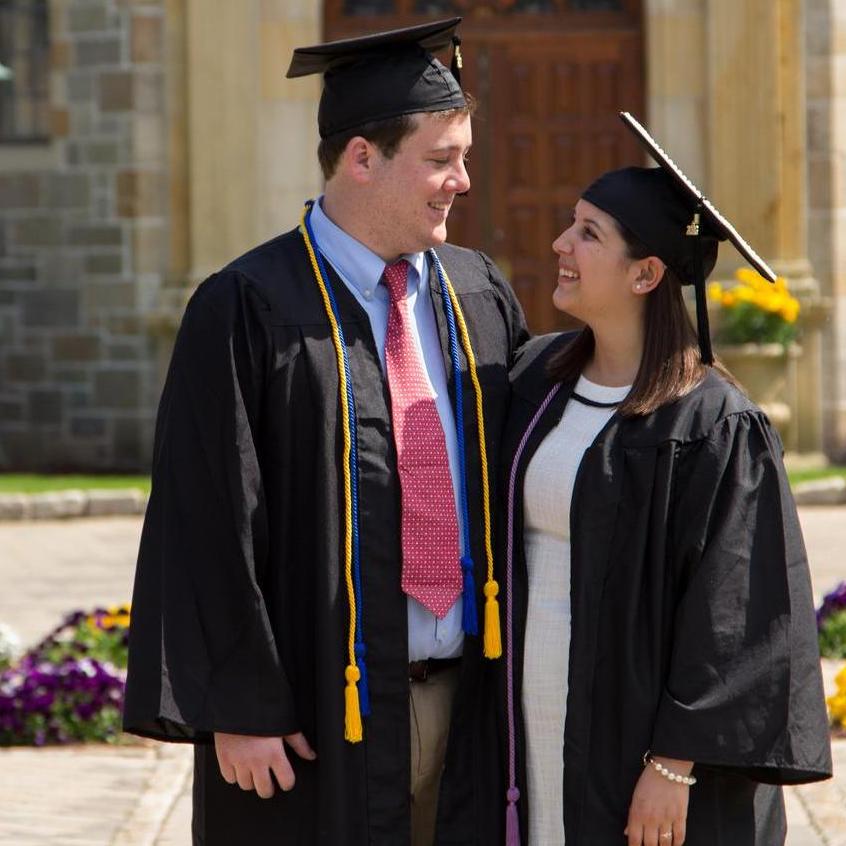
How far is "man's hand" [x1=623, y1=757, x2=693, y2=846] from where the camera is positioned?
3424 millimetres

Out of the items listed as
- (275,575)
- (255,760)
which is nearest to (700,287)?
(275,575)

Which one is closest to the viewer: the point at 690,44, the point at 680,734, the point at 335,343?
the point at 680,734

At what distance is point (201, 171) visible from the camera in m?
13.3

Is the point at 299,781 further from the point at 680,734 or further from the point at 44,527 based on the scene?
the point at 44,527

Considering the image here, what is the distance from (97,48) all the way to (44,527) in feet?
12.2

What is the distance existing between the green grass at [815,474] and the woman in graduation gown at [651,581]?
335 inches

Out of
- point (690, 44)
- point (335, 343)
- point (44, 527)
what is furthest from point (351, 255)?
point (690, 44)

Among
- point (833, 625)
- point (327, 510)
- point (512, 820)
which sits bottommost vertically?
point (833, 625)

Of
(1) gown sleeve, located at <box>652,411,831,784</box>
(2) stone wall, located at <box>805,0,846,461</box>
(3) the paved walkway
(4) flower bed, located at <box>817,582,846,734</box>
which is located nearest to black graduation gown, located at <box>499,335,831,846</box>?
(1) gown sleeve, located at <box>652,411,831,784</box>

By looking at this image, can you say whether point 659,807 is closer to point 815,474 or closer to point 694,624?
point 694,624

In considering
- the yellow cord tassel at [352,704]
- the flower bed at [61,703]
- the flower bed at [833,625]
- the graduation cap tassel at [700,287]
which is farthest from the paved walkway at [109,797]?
the graduation cap tassel at [700,287]

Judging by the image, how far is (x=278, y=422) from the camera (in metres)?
3.54

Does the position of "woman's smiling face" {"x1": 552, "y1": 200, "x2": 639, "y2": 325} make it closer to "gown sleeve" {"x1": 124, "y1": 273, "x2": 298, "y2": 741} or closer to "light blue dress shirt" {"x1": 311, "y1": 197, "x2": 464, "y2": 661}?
"light blue dress shirt" {"x1": 311, "y1": 197, "x2": 464, "y2": 661}

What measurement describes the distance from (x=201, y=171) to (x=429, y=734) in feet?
32.9
